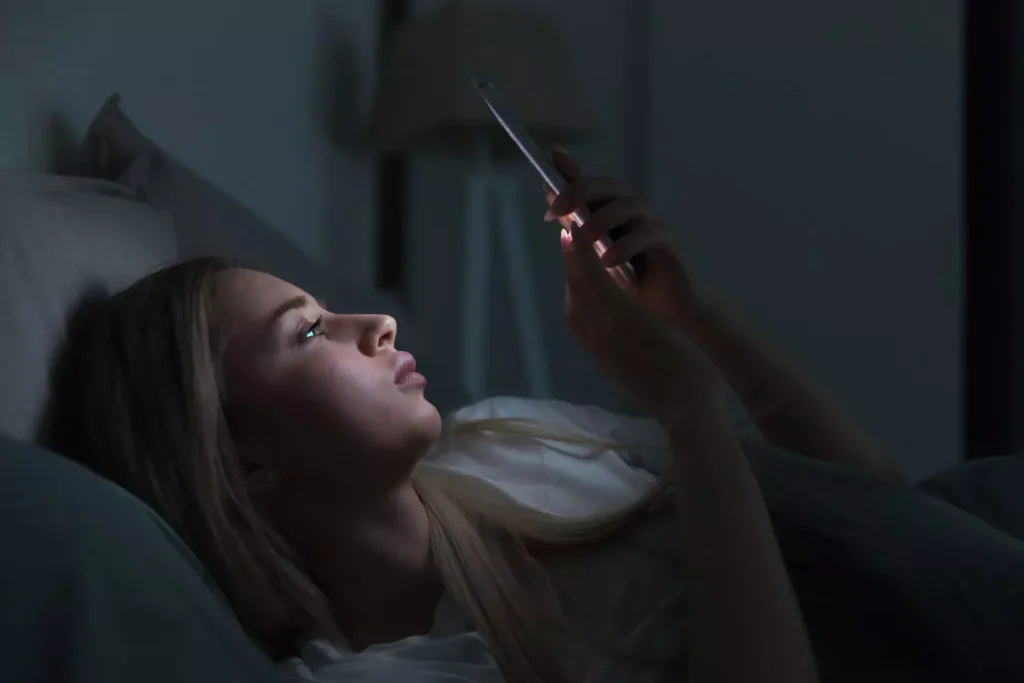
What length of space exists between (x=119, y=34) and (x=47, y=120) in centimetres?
18

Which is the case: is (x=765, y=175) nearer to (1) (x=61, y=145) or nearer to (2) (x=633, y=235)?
(2) (x=633, y=235)

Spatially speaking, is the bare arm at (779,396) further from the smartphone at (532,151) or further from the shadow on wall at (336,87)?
the shadow on wall at (336,87)

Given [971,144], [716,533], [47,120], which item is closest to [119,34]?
[47,120]

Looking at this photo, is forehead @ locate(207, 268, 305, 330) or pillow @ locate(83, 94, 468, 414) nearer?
forehead @ locate(207, 268, 305, 330)

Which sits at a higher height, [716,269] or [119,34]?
[119,34]

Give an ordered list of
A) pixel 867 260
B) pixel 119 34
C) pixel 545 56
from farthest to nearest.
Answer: pixel 867 260 < pixel 545 56 < pixel 119 34

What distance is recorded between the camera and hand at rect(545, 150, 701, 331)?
76 centimetres

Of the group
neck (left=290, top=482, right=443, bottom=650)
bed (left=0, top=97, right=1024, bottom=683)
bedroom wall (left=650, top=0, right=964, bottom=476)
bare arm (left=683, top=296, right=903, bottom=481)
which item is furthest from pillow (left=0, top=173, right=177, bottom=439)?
bedroom wall (left=650, top=0, right=964, bottom=476)

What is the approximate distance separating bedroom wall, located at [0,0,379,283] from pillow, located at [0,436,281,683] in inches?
19.4

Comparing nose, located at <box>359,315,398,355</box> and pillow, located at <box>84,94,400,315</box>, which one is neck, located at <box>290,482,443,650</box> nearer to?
nose, located at <box>359,315,398,355</box>

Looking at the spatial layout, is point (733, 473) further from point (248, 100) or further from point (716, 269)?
point (716, 269)

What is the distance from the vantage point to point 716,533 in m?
0.61

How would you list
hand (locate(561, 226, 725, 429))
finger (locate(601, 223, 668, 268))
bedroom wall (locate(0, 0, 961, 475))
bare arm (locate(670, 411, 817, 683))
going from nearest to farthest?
1. bare arm (locate(670, 411, 817, 683))
2. hand (locate(561, 226, 725, 429))
3. finger (locate(601, 223, 668, 268))
4. bedroom wall (locate(0, 0, 961, 475))

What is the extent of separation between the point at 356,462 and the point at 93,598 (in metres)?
0.30
